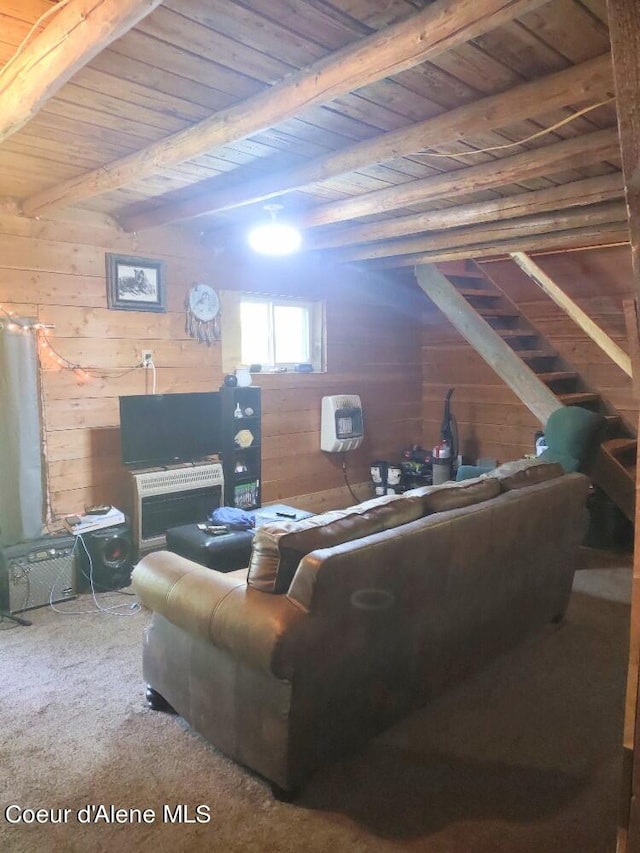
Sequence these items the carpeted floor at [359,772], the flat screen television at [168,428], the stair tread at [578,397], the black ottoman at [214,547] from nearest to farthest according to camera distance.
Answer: the carpeted floor at [359,772]
the black ottoman at [214,547]
the flat screen television at [168,428]
the stair tread at [578,397]

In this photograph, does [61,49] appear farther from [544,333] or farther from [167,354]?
[544,333]

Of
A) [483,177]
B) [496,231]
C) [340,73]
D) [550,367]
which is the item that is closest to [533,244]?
[496,231]

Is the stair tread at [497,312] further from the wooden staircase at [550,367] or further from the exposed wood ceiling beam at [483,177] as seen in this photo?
the exposed wood ceiling beam at [483,177]

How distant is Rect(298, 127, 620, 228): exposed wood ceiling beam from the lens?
2.71 metres

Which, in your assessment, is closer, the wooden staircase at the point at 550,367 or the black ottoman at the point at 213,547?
the black ottoman at the point at 213,547

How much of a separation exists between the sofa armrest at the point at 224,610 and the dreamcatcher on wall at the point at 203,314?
2628 millimetres

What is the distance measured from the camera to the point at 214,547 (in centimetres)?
357

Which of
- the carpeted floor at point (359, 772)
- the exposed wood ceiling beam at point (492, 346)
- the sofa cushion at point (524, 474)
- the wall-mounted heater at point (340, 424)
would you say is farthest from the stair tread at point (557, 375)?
the carpeted floor at point (359, 772)

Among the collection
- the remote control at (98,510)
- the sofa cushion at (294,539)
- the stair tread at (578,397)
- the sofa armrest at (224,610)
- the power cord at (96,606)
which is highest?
the stair tread at (578,397)

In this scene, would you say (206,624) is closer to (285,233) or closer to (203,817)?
(203,817)

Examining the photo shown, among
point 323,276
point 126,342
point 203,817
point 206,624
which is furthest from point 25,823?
point 323,276

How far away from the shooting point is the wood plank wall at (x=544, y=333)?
5242 millimetres

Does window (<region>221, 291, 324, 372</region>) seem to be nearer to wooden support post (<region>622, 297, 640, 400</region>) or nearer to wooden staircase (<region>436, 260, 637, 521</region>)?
wooden staircase (<region>436, 260, 637, 521</region>)

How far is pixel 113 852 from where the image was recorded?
1836mm
